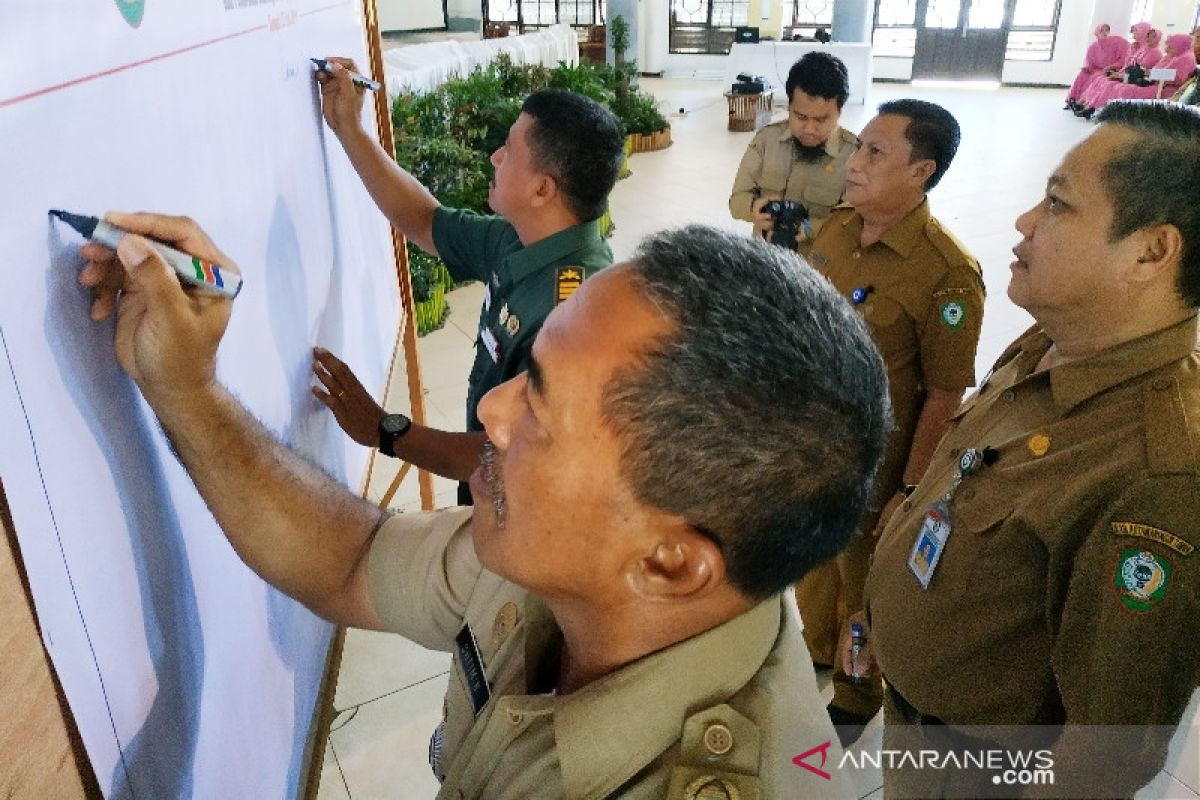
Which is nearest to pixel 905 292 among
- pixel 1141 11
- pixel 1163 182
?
pixel 1163 182

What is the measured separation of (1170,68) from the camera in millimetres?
10391

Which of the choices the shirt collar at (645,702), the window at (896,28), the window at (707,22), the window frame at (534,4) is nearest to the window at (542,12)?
the window frame at (534,4)

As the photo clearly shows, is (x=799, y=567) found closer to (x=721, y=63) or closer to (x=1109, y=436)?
(x=1109, y=436)

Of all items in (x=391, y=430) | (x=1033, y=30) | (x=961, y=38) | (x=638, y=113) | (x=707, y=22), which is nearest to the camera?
(x=391, y=430)

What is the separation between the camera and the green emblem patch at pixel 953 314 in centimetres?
195

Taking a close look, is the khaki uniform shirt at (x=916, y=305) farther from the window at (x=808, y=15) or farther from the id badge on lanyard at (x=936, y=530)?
the window at (x=808, y=15)

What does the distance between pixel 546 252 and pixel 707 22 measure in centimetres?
1738

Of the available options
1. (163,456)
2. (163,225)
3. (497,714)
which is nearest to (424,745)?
(497,714)

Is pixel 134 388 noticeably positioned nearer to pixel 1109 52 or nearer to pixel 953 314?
pixel 953 314

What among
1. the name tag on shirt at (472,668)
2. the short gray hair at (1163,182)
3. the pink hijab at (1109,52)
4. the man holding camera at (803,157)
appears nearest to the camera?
the name tag on shirt at (472,668)

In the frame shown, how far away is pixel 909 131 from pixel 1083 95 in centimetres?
1294

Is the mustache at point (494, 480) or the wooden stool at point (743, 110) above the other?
the mustache at point (494, 480)

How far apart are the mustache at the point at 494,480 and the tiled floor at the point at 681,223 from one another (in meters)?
0.31

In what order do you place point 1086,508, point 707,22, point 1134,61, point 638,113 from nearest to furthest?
point 1086,508 → point 638,113 → point 1134,61 → point 707,22
